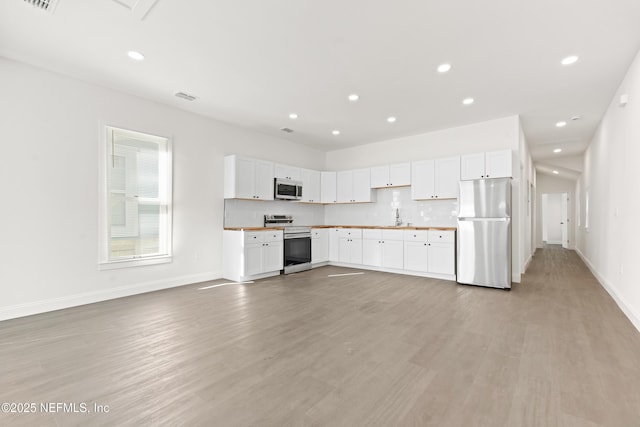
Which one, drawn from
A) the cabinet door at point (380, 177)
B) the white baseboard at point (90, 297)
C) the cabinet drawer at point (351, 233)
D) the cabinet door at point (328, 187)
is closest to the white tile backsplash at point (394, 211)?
the cabinet door at point (380, 177)

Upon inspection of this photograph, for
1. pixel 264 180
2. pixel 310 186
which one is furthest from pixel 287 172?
pixel 310 186

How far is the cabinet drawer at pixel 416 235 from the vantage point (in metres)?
5.51

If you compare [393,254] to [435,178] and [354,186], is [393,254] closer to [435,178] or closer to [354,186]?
[435,178]

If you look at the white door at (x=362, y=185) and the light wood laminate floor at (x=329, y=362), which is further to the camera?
→ the white door at (x=362, y=185)

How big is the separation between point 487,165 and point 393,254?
2.36m

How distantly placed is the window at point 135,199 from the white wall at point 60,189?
13 centimetres

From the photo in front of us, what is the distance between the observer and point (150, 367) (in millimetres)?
2229

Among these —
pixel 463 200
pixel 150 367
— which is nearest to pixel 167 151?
pixel 150 367

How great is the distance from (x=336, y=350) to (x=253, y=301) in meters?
1.81

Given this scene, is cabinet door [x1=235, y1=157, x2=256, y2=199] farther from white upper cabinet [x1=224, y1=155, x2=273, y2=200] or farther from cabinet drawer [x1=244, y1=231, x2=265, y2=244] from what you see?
cabinet drawer [x1=244, y1=231, x2=265, y2=244]

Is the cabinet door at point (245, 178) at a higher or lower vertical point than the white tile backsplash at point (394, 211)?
higher

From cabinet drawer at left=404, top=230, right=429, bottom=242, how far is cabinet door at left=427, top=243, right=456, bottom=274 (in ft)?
0.59

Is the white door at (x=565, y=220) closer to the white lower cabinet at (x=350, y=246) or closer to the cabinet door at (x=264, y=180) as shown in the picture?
the white lower cabinet at (x=350, y=246)

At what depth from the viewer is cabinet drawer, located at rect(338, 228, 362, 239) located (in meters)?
6.47
